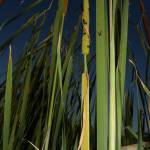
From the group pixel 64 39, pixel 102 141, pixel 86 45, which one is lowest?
pixel 102 141

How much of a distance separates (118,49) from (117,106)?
0.08 m

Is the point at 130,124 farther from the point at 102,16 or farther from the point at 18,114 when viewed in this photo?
the point at 102,16

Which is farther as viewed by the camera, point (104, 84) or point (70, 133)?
point (70, 133)

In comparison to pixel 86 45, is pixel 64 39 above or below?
above

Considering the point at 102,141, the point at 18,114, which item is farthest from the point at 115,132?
the point at 18,114

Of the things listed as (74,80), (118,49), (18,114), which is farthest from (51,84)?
(74,80)

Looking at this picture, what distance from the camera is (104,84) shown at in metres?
0.40

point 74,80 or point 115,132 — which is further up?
point 74,80

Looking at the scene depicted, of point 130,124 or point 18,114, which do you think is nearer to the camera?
point 18,114

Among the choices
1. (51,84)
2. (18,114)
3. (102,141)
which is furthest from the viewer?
(18,114)

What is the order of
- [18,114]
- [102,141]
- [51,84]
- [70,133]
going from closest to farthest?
[102,141] < [51,84] < [18,114] < [70,133]

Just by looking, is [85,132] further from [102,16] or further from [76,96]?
[76,96]

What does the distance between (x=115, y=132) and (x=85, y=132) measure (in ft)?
0.12

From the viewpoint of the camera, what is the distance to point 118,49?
0.48 m
